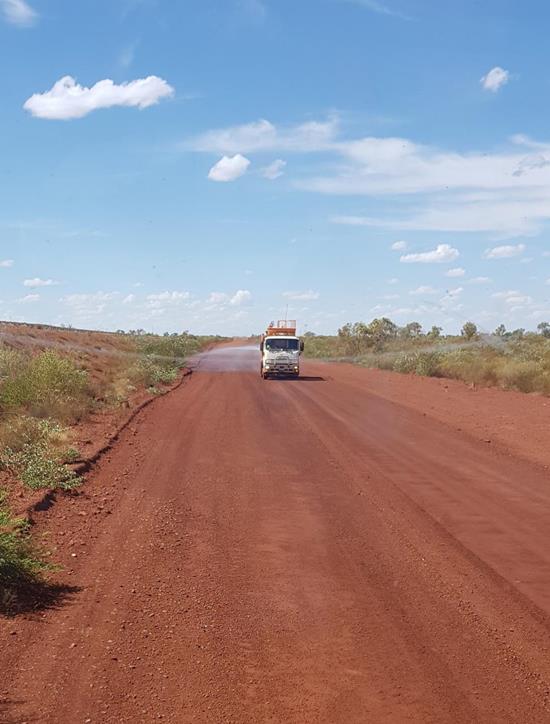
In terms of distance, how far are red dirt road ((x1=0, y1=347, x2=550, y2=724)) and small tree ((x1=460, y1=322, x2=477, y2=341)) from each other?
41912 mm

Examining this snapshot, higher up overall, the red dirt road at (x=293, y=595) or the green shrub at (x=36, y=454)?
the green shrub at (x=36, y=454)

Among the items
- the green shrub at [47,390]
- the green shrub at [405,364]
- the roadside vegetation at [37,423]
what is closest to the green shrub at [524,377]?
the green shrub at [405,364]

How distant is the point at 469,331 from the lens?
5734 cm

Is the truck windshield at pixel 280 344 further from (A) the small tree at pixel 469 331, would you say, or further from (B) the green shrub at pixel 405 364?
(A) the small tree at pixel 469 331

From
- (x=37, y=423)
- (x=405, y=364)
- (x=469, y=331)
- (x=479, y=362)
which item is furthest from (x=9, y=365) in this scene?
(x=469, y=331)

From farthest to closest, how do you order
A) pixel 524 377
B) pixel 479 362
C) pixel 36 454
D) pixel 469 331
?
pixel 469 331
pixel 479 362
pixel 524 377
pixel 36 454

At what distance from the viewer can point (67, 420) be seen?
18281 millimetres

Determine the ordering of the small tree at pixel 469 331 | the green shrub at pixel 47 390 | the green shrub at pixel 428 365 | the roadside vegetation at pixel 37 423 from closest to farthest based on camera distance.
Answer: the roadside vegetation at pixel 37 423 → the green shrub at pixel 47 390 → the green shrub at pixel 428 365 → the small tree at pixel 469 331

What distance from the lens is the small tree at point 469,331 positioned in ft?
182

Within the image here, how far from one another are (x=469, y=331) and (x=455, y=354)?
18407 mm

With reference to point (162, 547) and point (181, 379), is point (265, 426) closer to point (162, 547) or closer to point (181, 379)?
point (162, 547)

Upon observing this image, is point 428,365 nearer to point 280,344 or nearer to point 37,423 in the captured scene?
point 280,344

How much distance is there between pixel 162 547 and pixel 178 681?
11.3 ft

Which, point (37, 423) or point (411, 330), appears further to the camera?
point (411, 330)
